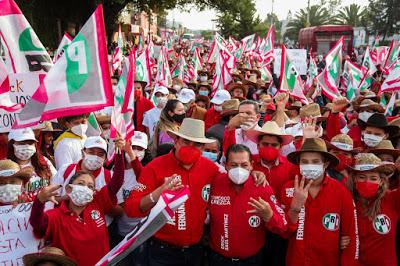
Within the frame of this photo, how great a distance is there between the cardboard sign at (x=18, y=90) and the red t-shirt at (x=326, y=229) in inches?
Answer: 118

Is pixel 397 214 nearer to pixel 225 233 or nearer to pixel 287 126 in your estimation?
pixel 225 233

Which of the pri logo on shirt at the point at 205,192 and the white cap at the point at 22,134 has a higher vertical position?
the white cap at the point at 22,134

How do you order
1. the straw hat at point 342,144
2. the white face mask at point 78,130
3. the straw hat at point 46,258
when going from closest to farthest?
the straw hat at point 46,258
the straw hat at point 342,144
the white face mask at point 78,130

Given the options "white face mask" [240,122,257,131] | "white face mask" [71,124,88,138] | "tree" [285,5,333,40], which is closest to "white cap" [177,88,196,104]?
"white face mask" [240,122,257,131]

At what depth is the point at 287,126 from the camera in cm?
661

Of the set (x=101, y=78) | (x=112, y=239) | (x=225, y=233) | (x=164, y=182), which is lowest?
(x=112, y=239)

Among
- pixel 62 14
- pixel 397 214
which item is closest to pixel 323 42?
pixel 62 14

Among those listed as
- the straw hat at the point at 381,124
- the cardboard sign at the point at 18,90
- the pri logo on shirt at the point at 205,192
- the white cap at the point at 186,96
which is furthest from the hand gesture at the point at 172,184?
the white cap at the point at 186,96

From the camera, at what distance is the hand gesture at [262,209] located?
373 centimetres

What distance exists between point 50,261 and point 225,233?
4.55 feet

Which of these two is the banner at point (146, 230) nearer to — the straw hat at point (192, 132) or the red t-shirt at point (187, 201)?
the red t-shirt at point (187, 201)

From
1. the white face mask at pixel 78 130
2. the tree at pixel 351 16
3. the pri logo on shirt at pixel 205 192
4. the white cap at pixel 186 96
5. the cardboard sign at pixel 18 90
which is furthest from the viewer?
the tree at pixel 351 16

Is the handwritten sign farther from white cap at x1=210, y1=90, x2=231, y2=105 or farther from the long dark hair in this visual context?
white cap at x1=210, y1=90, x2=231, y2=105

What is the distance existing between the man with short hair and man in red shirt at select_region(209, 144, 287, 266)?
1247 millimetres
